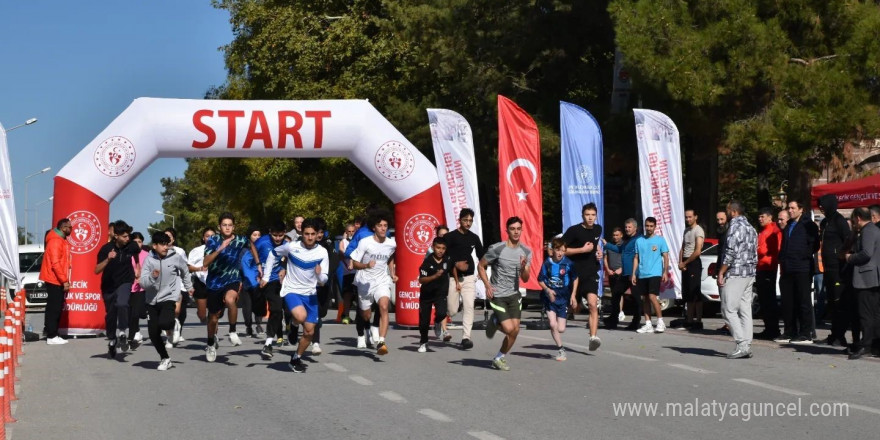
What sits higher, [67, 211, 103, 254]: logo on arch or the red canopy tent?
the red canopy tent

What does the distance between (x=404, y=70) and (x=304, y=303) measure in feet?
88.3

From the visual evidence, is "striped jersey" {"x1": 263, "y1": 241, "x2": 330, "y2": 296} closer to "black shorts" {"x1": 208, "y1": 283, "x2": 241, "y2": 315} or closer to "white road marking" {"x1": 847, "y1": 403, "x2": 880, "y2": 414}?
"black shorts" {"x1": 208, "y1": 283, "x2": 241, "y2": 315}

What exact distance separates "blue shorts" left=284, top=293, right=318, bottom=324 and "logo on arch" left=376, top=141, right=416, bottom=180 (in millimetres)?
6965

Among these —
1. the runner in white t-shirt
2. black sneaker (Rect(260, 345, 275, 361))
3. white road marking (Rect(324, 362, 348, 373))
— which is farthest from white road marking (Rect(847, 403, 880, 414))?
black sneaker (Rect(260, 345, 275, 361))

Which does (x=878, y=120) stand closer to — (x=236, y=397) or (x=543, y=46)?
(x=543, y=46)

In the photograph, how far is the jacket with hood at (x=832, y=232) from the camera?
1588cm

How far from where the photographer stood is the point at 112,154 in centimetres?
1986

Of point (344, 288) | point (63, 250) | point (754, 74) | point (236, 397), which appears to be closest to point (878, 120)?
point (754, 74)

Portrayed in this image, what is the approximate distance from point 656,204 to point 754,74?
414 cm

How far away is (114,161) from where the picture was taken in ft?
65.2

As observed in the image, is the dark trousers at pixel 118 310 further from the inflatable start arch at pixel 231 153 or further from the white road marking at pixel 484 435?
the white road marking at pixel 484 435

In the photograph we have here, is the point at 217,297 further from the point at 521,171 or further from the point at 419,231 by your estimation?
the point at 521,171

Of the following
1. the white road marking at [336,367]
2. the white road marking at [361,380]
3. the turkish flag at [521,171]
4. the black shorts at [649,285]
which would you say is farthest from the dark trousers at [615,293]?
the white road marking at [361,380]

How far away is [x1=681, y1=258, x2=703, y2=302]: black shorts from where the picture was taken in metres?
19.6
